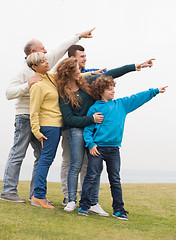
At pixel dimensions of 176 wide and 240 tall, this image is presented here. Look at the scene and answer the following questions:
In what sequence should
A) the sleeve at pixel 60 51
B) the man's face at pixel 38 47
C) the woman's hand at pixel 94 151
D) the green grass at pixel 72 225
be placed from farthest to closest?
the sleeve at pixel 60 51 < the man's face at pixel 38 47 < the woman's hand at pixel 94 151 < the green grass at pixel 72 225

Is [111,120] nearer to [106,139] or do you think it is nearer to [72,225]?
[106,139]

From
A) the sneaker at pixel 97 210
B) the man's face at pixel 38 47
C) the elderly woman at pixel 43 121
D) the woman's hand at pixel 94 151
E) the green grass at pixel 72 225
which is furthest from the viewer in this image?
the man's face at pixel 38 47

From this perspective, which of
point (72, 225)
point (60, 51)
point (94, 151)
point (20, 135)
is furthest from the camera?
point (60, 51)

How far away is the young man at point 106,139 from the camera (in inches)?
→ 122

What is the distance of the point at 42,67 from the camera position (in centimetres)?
329

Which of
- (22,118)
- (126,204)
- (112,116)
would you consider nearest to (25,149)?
(22,118)

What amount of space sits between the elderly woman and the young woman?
0.36 ft

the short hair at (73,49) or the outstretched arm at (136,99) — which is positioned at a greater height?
the short hair at (73,49)

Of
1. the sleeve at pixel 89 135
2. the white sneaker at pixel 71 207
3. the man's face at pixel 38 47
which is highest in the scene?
the man's face at pixel 38 47

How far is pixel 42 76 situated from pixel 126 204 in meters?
2.31

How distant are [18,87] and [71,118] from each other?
2.56 feet

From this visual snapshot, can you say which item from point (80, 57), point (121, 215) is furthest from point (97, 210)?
point (80, 57)

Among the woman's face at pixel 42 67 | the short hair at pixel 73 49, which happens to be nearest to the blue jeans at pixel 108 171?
the woman's face at pixel 42 67

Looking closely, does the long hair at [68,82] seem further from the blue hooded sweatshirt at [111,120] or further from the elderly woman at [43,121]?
the blue hooded sweatshirt at [111,120]
